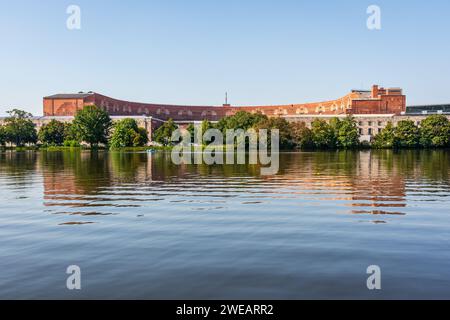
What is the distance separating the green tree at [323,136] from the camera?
353ft

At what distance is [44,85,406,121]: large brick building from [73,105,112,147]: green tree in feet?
56.9

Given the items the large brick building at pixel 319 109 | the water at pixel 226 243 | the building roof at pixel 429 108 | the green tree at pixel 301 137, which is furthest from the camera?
the building roof at pixel 429 108

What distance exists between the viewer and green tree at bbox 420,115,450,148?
106m

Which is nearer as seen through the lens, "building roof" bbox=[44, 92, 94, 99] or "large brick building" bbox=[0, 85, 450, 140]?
"large brick building" bbox=[0, 85, 450, 140]

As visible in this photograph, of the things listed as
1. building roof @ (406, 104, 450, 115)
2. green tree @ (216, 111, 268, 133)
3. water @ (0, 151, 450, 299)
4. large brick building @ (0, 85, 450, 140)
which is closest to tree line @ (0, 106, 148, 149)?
large brick building @ (0, 85, 450, 140)

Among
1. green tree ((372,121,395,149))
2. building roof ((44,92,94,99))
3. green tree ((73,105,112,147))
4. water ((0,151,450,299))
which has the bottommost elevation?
water ((0,151,450,299))

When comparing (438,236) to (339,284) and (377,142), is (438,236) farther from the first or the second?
(377,142)

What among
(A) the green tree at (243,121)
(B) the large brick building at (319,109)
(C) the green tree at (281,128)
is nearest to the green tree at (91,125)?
(B) the large brick building at (319,109)

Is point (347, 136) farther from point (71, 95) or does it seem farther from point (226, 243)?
point (226, 243)

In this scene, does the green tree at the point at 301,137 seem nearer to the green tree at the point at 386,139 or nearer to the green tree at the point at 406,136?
the green tree at the point at 386,139

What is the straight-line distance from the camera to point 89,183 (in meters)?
26.9

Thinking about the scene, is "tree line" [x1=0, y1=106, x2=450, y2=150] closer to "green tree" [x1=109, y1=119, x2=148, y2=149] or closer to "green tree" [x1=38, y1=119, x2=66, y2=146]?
"green tree" [x1=109, y1=119, x2=148, y2=149]

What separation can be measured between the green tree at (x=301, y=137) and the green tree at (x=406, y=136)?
62.8 feet
